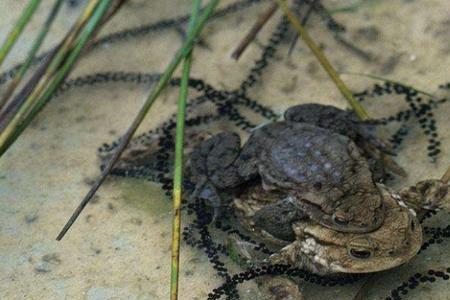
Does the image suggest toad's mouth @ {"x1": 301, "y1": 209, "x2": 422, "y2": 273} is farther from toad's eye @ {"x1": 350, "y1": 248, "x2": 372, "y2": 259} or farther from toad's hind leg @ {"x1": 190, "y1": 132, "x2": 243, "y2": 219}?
toad's hind leg @ {"x1": 190, "y1": 132, "x2": 243, "y2": 219}

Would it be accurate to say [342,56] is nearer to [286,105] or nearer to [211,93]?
[286,105]

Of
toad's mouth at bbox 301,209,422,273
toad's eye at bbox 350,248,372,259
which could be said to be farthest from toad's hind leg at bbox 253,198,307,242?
toad's eye at bbox 350,248,372,259

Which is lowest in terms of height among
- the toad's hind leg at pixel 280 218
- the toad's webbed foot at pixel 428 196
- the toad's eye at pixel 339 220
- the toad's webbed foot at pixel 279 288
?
the toad's webbed foot at pixel 279 288

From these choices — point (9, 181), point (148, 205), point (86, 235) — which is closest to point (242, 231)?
point (148, 205)

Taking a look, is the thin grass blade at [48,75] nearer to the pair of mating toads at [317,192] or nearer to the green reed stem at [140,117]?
the green reed stem at [140,117]

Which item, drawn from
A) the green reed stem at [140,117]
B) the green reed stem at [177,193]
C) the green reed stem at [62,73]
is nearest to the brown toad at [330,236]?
the green reed stem at [177,193]
